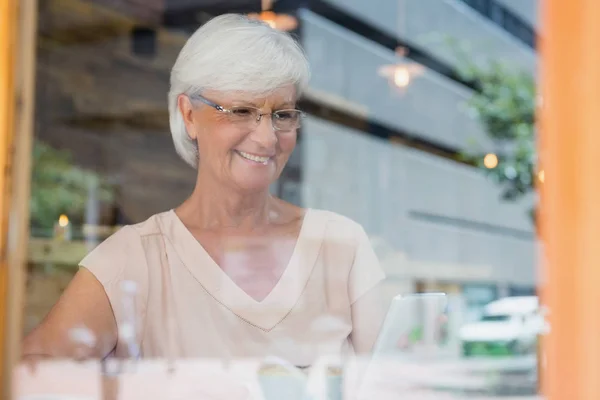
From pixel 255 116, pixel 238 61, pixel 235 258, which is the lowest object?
pixel 235 258

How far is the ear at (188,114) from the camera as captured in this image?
206 centimetres

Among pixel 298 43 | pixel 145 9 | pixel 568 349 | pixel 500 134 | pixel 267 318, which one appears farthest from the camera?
pixel 145 9

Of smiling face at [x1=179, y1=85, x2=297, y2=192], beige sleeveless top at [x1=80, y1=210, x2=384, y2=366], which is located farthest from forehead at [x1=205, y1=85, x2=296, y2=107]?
beige sleeveless top at [x1=80, y1=210, x2=384, y2=366]

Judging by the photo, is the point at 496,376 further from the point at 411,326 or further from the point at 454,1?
the point at 454,1

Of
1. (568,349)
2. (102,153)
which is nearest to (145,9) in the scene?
(102,153)

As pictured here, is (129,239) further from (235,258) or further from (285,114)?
(285,114)

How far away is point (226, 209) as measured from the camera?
2006 millimetres

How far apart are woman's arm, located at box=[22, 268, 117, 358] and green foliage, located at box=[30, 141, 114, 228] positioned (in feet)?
0.70

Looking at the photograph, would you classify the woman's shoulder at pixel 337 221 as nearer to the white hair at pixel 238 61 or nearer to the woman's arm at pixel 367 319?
the woman's arm at pixel 367 319

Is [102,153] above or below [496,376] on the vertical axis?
above

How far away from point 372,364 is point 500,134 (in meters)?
0.61

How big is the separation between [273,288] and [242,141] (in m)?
0.38

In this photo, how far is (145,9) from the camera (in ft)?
9.14

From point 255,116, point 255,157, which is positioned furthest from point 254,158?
point 255,116
